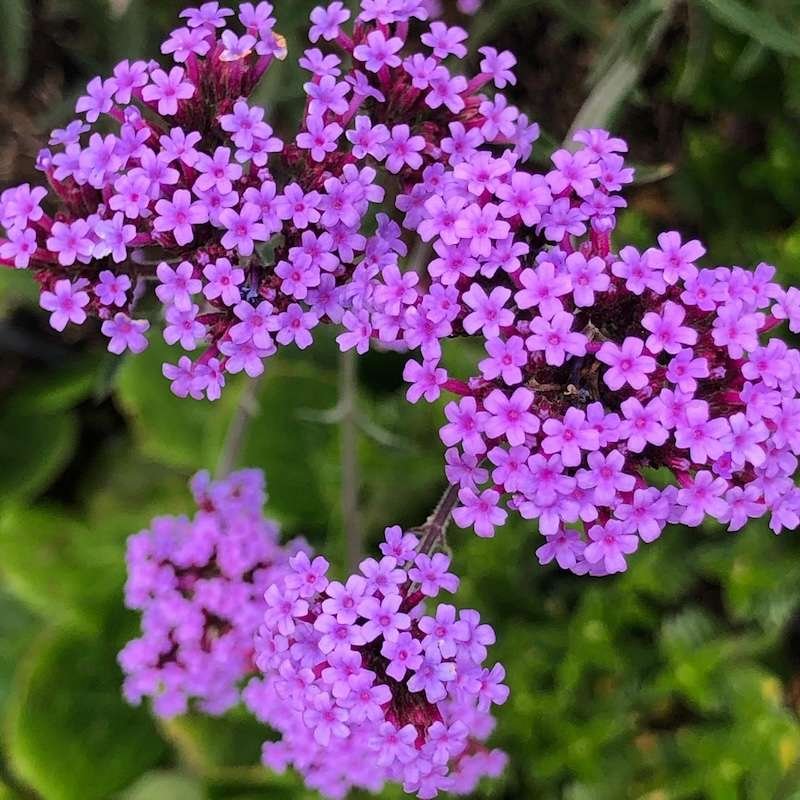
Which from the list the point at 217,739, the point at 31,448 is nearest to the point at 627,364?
the point at 217,739

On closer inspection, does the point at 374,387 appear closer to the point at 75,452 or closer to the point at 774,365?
the point at 75,452

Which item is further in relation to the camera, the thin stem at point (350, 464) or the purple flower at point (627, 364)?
the thin stem at point (350, 464)

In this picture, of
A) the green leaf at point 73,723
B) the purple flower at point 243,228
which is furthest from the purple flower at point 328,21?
the green leaf at point 73,723

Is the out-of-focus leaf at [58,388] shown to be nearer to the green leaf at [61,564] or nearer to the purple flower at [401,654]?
the green leaf at [61,564]

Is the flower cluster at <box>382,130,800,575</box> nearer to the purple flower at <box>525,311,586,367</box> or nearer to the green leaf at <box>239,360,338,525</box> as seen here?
Answer: the purple flower at <box>525,311,586,367</box>

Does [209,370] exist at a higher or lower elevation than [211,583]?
higher

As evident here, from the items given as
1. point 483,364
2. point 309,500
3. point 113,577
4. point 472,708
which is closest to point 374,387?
point 309,500

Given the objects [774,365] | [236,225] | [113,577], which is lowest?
[113,577]

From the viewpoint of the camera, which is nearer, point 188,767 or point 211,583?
point 211,583

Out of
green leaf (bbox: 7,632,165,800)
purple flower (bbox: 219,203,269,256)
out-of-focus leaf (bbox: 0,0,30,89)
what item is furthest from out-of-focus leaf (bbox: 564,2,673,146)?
green leaf (bbox: 7,632,165,800)
